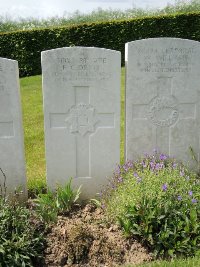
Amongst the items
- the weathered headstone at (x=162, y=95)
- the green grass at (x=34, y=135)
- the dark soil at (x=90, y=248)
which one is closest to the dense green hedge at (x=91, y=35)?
the green grass at (x=34, y=135)

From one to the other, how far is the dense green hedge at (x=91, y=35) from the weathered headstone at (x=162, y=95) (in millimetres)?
10725

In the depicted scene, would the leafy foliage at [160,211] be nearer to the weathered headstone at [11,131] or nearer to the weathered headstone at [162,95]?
the weathered headstone at [162,95]

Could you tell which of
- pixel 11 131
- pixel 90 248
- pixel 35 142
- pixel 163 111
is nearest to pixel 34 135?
pixel 35 142

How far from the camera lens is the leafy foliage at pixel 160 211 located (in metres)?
3.53

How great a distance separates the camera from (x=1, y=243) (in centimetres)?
336

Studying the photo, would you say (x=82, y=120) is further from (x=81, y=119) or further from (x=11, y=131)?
(x=11, y=131)

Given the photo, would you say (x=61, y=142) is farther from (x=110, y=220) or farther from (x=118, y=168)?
(x=110, y=220)

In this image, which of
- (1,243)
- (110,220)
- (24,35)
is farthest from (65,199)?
(24,35)

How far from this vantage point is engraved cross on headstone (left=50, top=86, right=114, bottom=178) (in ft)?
14.3

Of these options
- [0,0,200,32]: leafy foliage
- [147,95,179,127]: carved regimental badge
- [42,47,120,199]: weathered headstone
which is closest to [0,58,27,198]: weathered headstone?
[42,47,120,199]: weathered headstone

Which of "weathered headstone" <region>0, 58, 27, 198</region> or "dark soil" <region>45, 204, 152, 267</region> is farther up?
"weathered headstone" <region>0, 58, 27, 198</region>

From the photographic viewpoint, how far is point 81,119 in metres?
4.40

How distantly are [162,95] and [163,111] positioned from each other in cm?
19

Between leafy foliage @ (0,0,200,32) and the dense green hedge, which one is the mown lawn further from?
leafy foliage @ (0,0,200,32)
